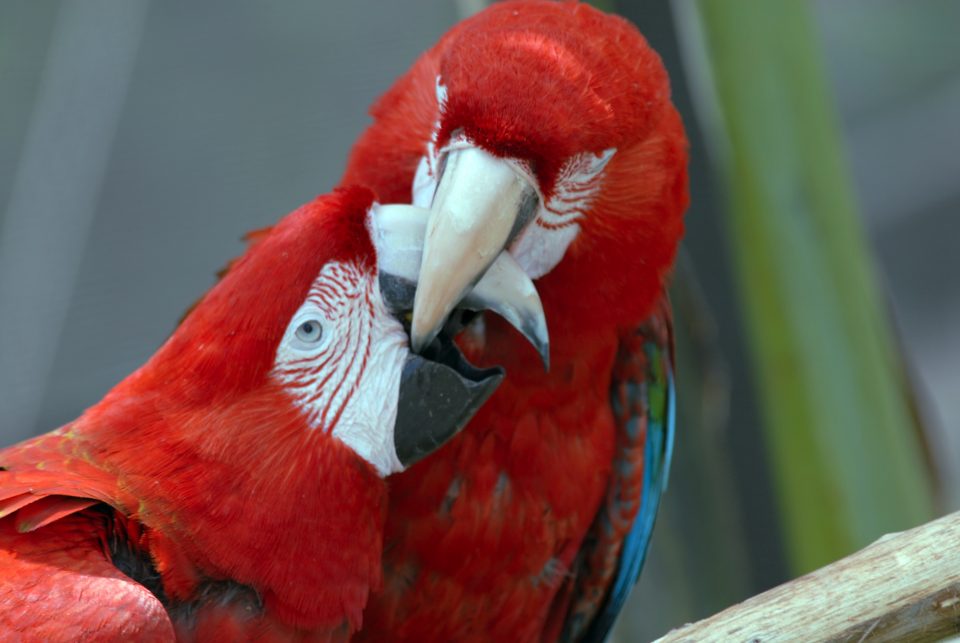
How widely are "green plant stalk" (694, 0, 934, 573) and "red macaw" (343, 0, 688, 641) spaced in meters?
0.34

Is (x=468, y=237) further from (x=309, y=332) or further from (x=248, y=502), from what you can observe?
(x=248, y=502)

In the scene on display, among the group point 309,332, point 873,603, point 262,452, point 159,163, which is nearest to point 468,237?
point 309,332

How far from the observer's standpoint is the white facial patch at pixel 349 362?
1.48 m

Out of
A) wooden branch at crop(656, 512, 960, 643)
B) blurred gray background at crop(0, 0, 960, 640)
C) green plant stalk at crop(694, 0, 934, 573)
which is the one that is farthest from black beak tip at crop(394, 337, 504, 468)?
blurred gray background at crop(0, 0, 960, 640)

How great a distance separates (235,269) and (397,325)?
9.0 inches

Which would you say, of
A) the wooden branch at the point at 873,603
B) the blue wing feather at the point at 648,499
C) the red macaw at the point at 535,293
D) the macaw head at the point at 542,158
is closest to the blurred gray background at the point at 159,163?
the blue wing feather at the point at 648,499

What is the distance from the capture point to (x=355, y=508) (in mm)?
1497

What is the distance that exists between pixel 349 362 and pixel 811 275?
1.01 meters

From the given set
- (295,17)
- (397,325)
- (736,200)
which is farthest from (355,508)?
(295,17)

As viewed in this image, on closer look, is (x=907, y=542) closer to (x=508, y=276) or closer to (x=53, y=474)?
(x=508, y=276)

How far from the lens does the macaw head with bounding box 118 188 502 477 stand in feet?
4.78

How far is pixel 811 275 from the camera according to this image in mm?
2145

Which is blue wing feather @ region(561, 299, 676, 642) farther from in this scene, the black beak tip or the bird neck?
the bird neck

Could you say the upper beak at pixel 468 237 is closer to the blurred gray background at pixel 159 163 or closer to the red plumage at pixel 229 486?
the red plumage at pixel 229 486
